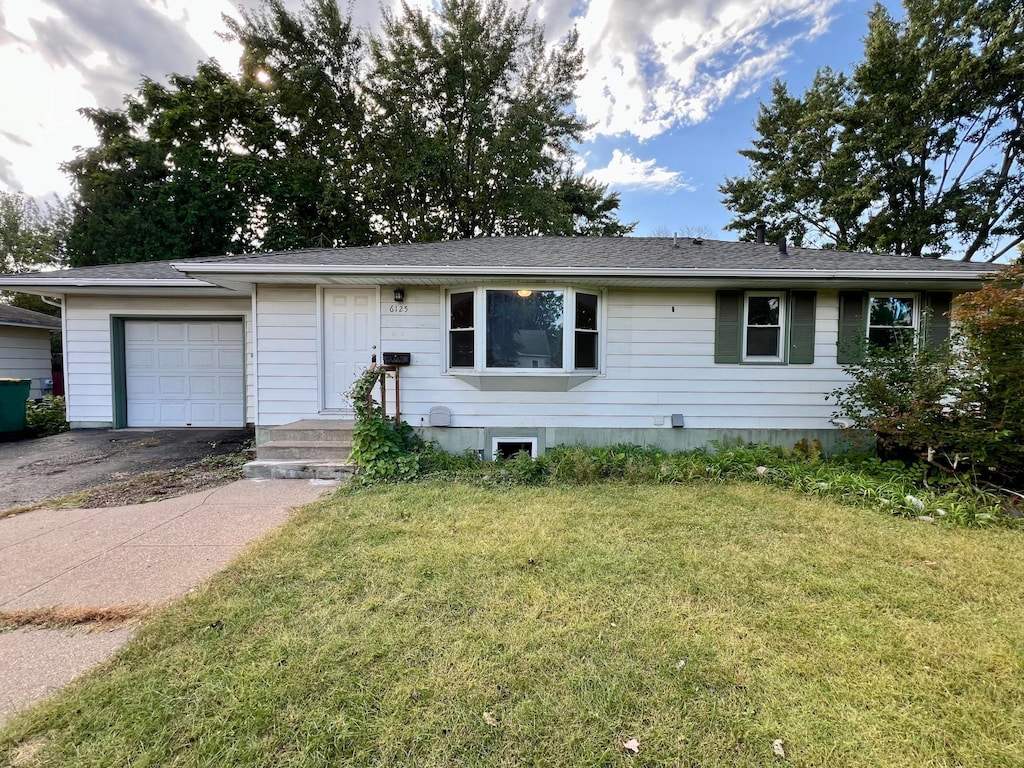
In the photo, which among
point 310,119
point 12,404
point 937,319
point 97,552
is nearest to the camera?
point 97,552

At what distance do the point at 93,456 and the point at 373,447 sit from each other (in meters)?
4.48

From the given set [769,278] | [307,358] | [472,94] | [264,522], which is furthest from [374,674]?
[472,94]

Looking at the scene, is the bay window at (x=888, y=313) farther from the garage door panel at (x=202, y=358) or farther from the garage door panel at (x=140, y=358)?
the garage door panel at (x=140, y=358)

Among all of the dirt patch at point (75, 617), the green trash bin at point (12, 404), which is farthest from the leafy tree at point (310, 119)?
the dirt patch at point (75, 617)

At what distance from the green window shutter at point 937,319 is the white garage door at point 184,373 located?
438 inches

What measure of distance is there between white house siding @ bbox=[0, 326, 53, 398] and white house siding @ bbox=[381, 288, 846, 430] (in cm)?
1101

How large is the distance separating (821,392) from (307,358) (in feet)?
24.6

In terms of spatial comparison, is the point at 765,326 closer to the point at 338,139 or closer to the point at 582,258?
the point at 582,258

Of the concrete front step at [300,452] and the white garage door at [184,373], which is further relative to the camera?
the white garage door at [184,373]

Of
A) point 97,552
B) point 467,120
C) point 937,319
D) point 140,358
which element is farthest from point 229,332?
point 467,120

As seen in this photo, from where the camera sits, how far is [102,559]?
9.98 ft

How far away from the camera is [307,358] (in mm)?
6121

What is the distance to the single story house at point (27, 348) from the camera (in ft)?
33.7

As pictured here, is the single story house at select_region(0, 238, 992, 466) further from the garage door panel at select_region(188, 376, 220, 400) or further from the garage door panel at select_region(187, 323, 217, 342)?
the garage door panel at select_region(188, 376, 220, 400)
